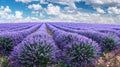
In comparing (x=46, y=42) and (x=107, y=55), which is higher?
(x=46, y=42)

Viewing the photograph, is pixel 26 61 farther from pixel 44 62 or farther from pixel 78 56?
pixel 78 56

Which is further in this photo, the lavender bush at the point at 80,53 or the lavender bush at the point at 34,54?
→ the lavender bush at the point at 80,53

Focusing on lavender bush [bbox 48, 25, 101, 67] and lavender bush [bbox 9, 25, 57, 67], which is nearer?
lavender bush [bbox 9, 25, 57, 67]

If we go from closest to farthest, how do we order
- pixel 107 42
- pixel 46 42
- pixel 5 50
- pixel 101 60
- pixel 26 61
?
1. pixel 26 61
2. pixel 46 42
3. pixel 101 60
4. pixel 5 50
5. pixel 107 42

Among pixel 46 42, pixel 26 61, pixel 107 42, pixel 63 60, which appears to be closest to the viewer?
pixel 26 61

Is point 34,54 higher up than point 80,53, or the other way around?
point 34,54

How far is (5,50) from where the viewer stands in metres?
11.5

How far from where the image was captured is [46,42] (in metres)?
8.61

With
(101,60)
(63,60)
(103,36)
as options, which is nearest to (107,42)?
(103,36)

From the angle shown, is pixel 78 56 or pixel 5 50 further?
pixel 5 50

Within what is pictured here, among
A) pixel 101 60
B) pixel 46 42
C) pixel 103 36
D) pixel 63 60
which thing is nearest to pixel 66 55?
pixel 63 60

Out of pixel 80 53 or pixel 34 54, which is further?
pixel 80 53

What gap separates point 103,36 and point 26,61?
5662 mm

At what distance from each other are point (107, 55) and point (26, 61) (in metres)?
4.87
